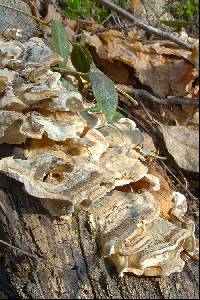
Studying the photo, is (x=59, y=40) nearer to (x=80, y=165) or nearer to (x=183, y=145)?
(x=80, y=165)

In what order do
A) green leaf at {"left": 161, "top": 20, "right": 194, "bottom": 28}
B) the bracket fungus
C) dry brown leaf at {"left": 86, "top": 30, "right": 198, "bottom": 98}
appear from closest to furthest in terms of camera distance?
the bracket fungus < dry brown leaf at {"left": 86, "top": 30, "right": 198, "bottom": 98} < green leaf at {"left": 161, "top": 20, "right": 194, "bottom": 28}

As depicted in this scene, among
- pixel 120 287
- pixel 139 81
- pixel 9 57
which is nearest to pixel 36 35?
pixel 9 57

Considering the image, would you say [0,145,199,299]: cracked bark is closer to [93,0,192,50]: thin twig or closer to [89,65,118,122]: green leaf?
[89,65,118,122]: green leaf

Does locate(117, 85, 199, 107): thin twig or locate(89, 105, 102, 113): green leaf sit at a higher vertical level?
locate(89, 105, 102, 113): green leaf

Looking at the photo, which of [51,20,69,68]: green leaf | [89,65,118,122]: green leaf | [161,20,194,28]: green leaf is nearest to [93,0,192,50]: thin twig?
[161,20,194,28]: green leaf

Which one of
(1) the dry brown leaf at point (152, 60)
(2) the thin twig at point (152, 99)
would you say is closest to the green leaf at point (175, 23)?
(1) the dry brown leaf at point (152, 60)

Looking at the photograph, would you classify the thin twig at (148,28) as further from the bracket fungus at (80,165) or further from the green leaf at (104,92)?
the bracket fungus at (80,165)

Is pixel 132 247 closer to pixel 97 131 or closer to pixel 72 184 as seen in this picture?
pixel 72 184
